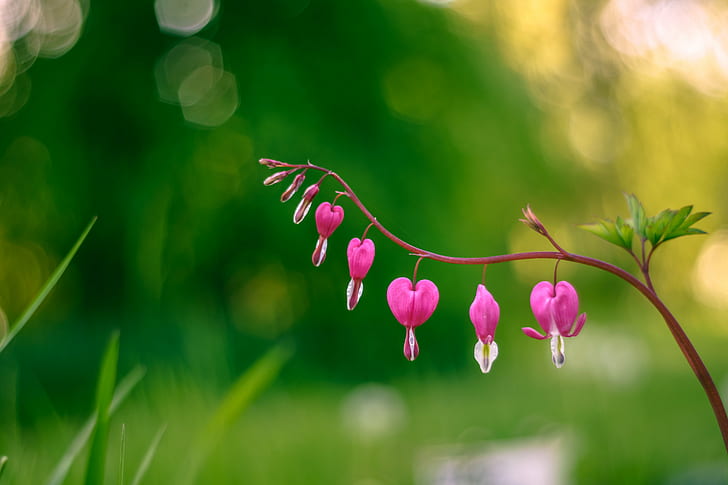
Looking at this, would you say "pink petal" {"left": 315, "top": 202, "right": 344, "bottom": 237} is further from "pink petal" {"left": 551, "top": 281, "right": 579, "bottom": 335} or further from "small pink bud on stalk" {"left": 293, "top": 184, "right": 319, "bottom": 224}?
"pink petal" {"left": 551, "top": 281, "right": 579, "bottom": 335}

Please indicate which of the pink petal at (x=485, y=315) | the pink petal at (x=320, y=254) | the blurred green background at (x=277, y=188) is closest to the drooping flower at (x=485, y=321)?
the pink petal at (x=485, y=315)

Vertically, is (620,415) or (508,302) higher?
(620,415)

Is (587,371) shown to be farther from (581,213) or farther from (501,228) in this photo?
(581,213)

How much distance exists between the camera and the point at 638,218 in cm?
46

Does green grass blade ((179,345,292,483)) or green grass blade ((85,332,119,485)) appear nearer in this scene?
green grass blade ((85,332,119,485))

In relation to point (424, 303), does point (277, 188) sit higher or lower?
lower

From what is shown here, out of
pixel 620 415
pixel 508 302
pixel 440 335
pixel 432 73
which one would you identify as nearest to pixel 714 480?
pixel 620 415

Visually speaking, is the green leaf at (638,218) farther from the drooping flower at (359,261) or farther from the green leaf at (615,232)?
the drooping flower at (359,261)

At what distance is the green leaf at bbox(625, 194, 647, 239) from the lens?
0.45 m

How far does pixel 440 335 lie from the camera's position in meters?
3.25

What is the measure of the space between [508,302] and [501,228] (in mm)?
432

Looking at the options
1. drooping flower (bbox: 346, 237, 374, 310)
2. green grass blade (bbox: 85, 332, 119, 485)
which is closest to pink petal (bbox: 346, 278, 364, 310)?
drooping flower (bbox: 346, 237, 374, 310)

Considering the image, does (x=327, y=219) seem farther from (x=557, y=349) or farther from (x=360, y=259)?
(x=557, y=349)

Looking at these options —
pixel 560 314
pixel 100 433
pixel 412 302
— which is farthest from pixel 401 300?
pixel 100 433
